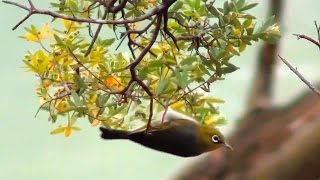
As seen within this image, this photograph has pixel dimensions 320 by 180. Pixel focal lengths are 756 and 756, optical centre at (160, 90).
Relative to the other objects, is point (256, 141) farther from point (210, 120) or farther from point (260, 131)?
point (210, 120)

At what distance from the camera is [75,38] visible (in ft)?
2.12

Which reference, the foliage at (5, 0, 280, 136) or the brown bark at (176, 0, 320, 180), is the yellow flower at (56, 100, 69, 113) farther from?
the brown bark at (176, 0, 320, 180)

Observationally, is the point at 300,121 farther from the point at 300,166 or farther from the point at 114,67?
the point at 114,67

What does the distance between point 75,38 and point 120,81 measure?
0.05 metres

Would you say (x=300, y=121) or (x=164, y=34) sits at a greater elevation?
(x=164, y=34)

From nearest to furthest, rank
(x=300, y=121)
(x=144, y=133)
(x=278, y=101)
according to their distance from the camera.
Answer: (x=144, y=133) → (x=300, y=121) → (x=278, y=101)

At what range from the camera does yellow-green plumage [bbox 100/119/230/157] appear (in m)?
0.57

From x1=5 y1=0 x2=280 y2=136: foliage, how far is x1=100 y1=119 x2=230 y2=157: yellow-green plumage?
2 cm

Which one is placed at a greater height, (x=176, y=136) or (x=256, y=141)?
(x=176, y=136)

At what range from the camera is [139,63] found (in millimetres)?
593

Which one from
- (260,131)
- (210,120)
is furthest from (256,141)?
(210,120)

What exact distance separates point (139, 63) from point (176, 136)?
0.06 metres

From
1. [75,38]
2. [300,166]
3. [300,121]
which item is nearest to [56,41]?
[75,38]

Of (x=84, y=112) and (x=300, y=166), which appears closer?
(x=84, y=112)
